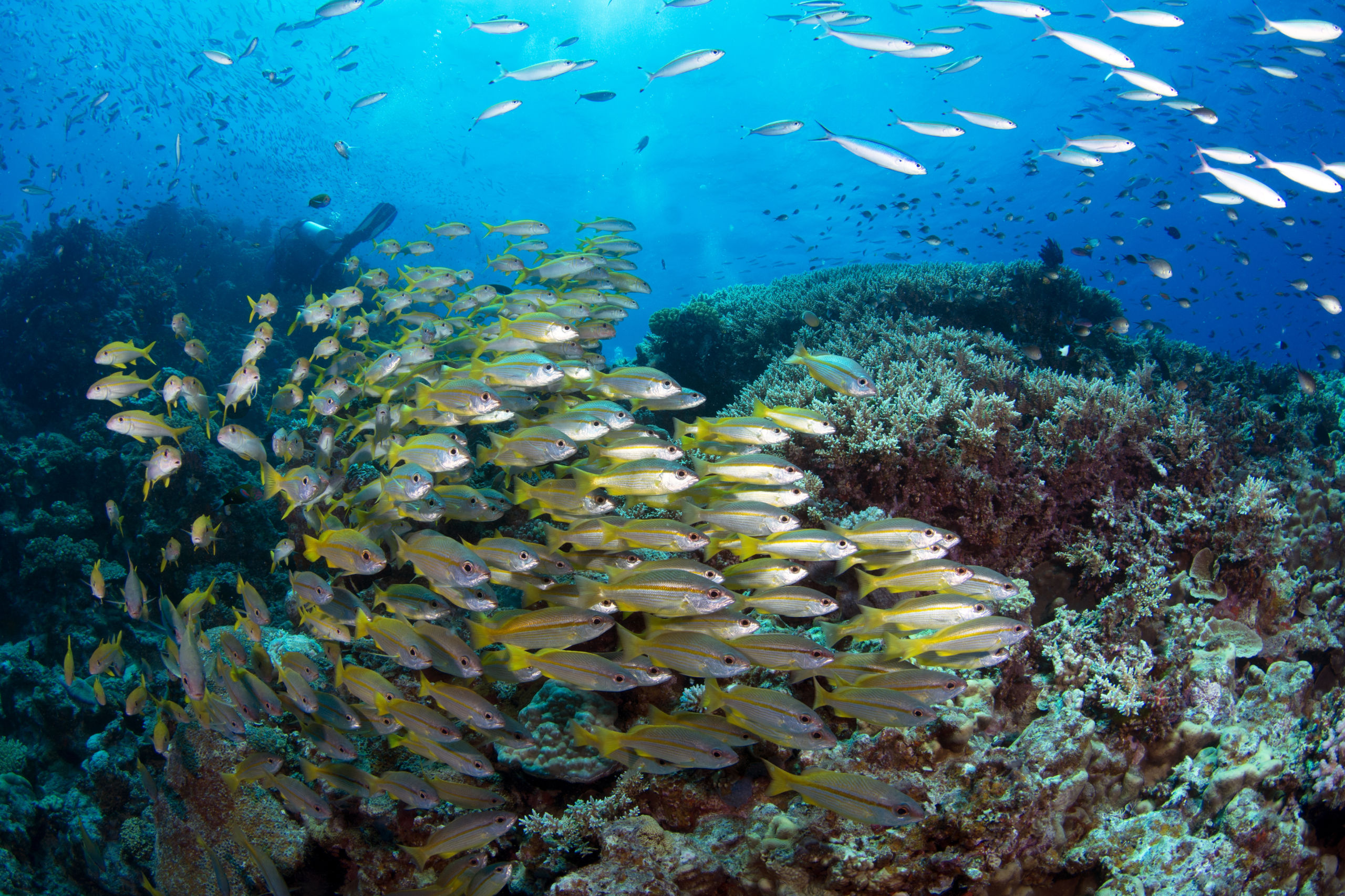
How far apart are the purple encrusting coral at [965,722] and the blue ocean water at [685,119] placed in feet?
45.3

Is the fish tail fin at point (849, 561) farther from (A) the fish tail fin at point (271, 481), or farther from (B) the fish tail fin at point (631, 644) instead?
(A) the fish tail fin at point (271, 481)

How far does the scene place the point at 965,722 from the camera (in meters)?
3.12

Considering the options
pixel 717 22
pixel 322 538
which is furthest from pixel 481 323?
pixel 717 22

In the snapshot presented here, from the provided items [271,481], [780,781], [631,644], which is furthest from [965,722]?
[271,481]

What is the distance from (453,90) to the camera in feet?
171

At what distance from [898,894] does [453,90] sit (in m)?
65.9

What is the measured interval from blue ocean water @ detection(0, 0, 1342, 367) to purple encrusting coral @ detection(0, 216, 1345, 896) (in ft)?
45.3

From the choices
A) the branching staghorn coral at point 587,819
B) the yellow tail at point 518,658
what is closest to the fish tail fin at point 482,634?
the yellow tail at point 518,658

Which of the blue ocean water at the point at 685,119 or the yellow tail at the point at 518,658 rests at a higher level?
the blue ocean water at the point at 685,119

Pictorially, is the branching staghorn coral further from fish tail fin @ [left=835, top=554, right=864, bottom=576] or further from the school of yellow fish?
fish tail fin @ [left=835, top=554, right=864, bottom=576]

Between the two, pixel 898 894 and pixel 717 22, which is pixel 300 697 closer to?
pixel 898 894

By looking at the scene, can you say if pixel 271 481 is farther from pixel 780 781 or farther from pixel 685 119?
pixel 685 119

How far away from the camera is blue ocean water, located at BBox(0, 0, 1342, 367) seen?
35.5m

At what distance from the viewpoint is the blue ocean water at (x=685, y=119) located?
35531 millimetres
